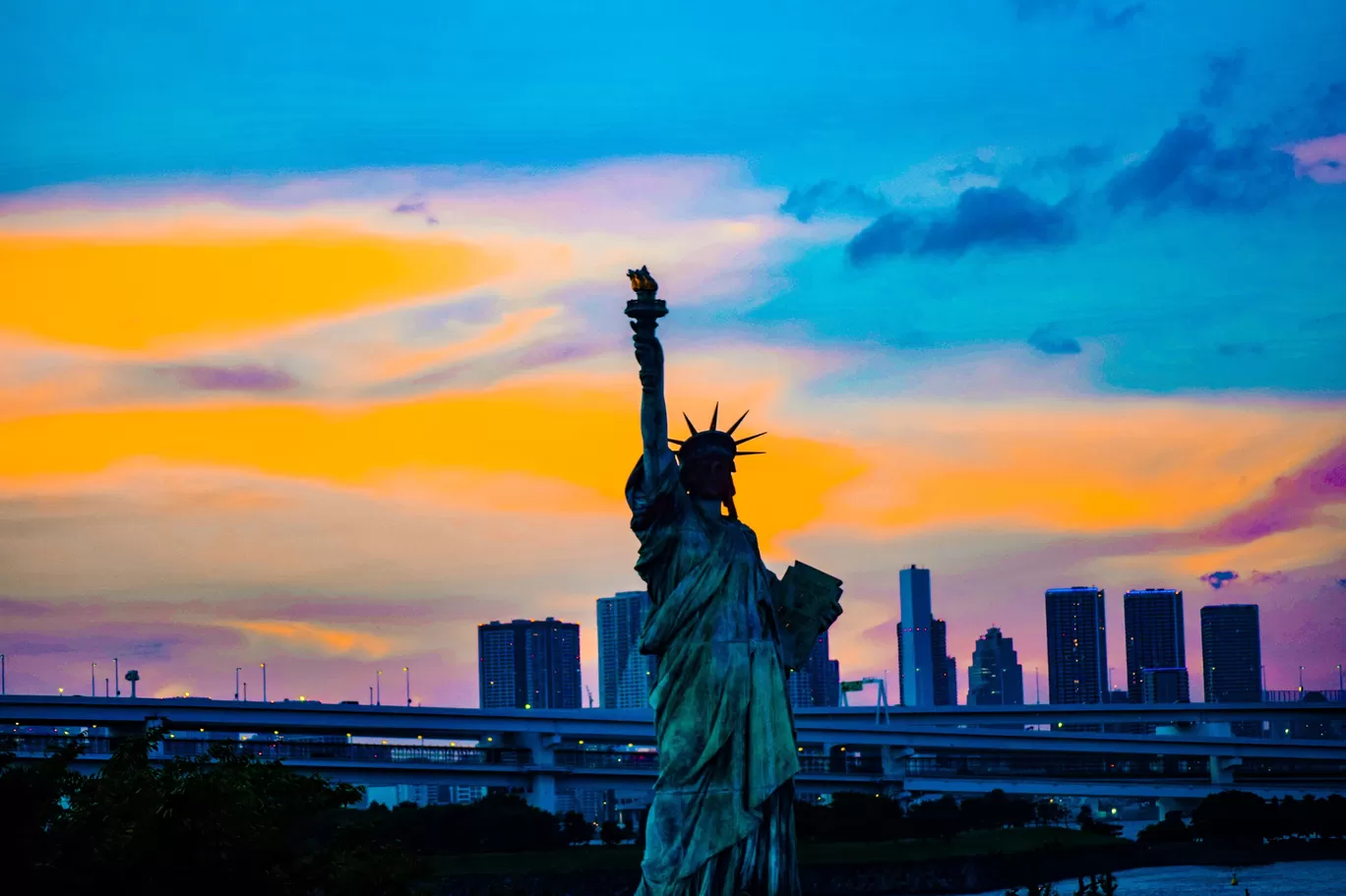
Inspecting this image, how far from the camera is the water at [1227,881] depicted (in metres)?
78.6

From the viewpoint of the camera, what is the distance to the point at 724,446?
12586mm

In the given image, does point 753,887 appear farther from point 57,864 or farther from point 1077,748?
point 1077,748

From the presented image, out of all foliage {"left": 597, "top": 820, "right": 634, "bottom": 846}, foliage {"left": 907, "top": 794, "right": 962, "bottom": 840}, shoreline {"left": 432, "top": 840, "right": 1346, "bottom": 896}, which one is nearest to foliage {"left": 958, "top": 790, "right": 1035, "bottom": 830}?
foliage {"left": 907, "top": 794, "right": 962, "bottom": 840}

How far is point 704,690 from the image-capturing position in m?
12.0

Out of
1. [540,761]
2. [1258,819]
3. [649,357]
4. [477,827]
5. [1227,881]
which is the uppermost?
[649,357]

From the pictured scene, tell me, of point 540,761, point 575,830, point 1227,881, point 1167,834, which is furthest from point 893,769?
point 1227,881

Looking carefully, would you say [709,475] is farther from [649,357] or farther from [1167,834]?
[1167,834]

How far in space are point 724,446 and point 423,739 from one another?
95.1 m

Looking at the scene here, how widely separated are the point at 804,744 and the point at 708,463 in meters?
96.4

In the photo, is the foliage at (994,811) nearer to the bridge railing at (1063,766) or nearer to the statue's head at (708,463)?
the bridge railing at (1063,766)

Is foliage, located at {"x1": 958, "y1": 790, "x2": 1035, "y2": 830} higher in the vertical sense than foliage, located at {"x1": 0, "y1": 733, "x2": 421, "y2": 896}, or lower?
lower

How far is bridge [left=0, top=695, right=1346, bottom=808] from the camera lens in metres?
93.4

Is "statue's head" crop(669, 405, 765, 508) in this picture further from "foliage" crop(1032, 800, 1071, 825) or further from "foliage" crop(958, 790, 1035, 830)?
"foliage" crop(1032, 800, 1071, 825)

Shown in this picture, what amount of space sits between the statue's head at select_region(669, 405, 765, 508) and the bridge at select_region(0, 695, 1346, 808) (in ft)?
244
